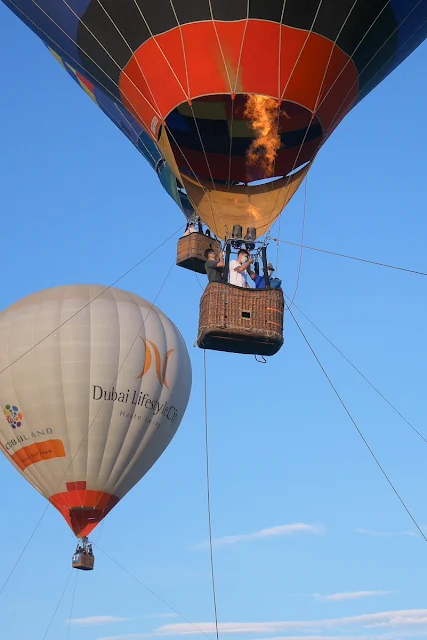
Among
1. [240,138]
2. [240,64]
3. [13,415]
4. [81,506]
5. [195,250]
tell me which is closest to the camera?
[240,64]

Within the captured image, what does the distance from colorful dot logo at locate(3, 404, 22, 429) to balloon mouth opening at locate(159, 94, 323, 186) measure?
6.08 metres

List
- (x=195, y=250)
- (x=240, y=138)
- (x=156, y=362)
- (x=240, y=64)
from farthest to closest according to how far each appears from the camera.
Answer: (x=156, y=362)
(x=240, y=138)
(x=195, y=250)
(x=240, y=64)

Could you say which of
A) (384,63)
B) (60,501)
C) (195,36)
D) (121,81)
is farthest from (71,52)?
(60,501)

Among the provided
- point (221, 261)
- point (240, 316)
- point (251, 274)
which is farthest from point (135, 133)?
point (240, 316)

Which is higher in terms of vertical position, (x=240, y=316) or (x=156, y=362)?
(x=156, y=362)

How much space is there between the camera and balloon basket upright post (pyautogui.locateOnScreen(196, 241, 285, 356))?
12977 mm

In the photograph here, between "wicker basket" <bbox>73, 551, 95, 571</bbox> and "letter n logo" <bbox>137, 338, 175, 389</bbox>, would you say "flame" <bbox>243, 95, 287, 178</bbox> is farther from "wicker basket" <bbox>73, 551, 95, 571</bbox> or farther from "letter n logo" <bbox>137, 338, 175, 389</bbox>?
"wicker basket" <bbox>73, 551, 95, 571</bbox>

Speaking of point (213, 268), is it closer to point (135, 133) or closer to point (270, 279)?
point (270, 279)

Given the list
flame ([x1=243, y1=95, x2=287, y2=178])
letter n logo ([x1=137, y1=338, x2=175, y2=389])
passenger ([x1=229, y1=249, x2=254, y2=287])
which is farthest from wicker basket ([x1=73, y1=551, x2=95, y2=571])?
passenger ([x1=229, y1=249, x2=254, y2=287])

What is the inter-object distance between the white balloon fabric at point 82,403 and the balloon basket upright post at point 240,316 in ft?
23.7

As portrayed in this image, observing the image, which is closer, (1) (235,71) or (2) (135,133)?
(1) (235,71)

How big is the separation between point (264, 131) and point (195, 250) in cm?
147

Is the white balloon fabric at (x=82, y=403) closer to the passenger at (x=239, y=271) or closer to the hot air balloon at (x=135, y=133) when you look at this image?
the hot air balloon at (x=135, y=133)

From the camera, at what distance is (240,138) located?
50.3 ft
